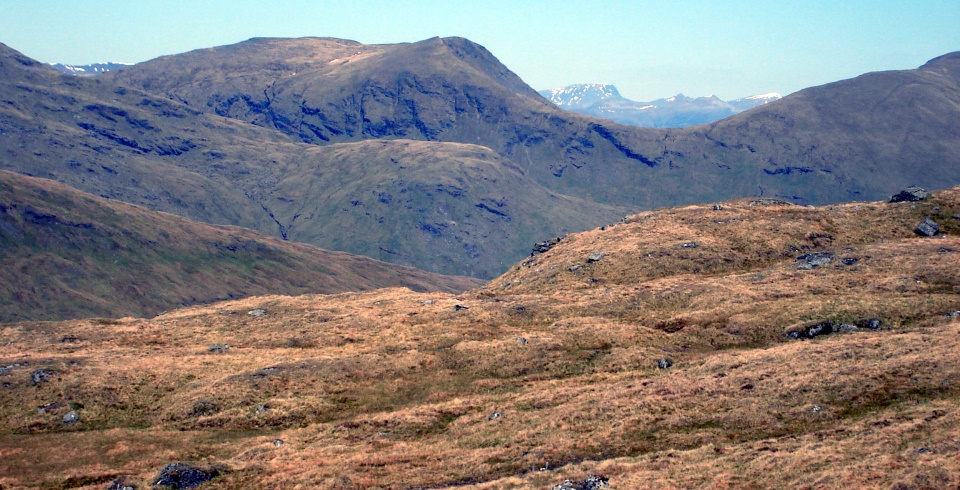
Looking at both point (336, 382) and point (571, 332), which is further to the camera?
point (571, 332)

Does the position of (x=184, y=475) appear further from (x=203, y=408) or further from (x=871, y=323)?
(x=871, y=323)

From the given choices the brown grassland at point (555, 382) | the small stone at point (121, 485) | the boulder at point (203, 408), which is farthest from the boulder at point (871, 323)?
the small stone at point (121, 485)

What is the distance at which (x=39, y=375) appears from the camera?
62.7m

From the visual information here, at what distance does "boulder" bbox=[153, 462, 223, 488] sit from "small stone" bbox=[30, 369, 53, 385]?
2756 cm

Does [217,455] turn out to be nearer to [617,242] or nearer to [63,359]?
[63,359]

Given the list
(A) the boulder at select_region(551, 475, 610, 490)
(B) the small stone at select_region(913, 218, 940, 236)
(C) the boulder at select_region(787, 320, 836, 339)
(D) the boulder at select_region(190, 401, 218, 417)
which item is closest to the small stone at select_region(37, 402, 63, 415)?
(D) the boulder at select_region(190, 401, 218, 417)

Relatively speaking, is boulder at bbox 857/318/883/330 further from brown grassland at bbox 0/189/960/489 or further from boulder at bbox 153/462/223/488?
boulder at bbox 153/462/223/488

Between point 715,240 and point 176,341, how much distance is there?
79.4 metres

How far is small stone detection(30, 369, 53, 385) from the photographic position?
203 ft

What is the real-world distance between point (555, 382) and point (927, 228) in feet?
240

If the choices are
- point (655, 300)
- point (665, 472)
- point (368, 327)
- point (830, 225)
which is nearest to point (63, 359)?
point (368, 327)

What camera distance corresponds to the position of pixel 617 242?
4557 inches

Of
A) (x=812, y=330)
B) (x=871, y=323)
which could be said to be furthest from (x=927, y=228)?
(x=812, y=330)

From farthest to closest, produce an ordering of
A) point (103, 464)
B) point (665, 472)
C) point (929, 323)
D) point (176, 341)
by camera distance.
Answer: point (176, 341), point (929, 323), point (103, 464), point (665, 472)
